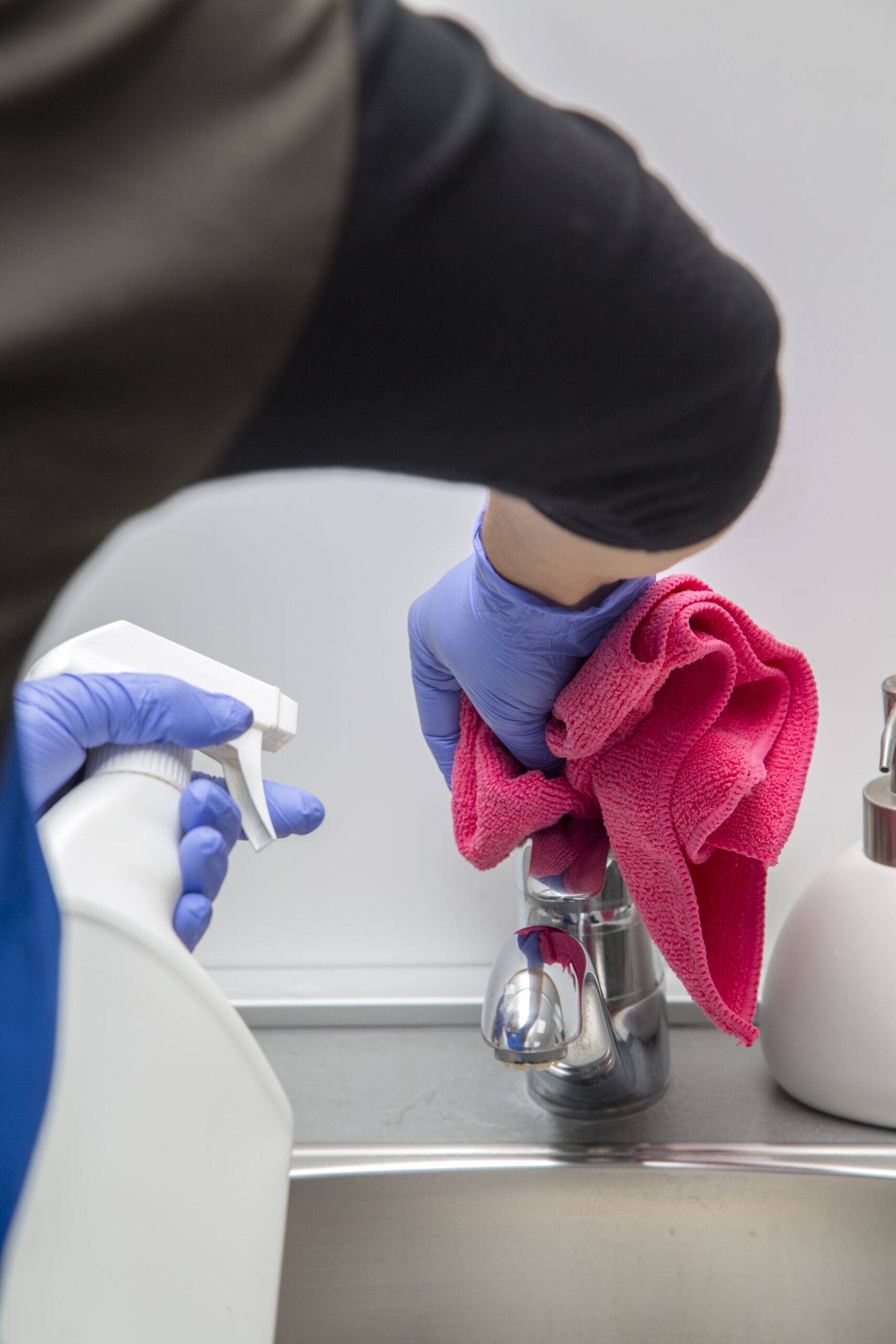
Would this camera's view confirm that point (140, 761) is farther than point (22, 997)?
Yes

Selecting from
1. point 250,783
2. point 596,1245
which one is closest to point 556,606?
point 250,783

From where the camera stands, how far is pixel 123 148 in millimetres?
163

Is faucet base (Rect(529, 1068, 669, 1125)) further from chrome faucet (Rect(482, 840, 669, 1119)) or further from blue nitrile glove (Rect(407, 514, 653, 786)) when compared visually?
blue nitrile glove (Rect(407, 514, 653, 786))

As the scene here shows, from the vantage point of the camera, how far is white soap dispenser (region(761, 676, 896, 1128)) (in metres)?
0.63

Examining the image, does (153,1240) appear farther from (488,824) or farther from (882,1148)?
(882,1148)

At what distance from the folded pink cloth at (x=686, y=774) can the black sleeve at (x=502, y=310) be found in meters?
0.24

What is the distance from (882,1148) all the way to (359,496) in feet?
1.79

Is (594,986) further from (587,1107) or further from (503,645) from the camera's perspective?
(503,645)

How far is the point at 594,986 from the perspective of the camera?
2.05 feet

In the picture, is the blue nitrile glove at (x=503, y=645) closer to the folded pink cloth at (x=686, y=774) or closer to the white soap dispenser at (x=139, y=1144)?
the folded pink cloth at (x=686, y=774)

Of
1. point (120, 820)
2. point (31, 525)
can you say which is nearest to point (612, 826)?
point (120, 820)

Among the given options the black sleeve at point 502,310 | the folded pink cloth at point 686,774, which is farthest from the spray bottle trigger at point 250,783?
the black sleeve at point 502,310

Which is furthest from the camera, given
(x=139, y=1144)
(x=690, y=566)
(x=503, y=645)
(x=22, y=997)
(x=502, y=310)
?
(x=690, y=566)

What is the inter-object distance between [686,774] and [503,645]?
109 millimetres
